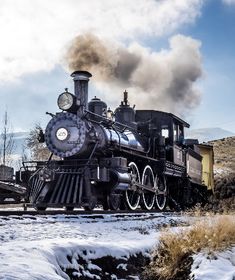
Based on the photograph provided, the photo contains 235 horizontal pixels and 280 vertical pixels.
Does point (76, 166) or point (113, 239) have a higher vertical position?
point (76, 166)

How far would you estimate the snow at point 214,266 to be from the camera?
5906 millimetres

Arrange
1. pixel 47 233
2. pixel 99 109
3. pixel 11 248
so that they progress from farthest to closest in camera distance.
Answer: pixel 99 109
pixel 47 233
pixel 11 248

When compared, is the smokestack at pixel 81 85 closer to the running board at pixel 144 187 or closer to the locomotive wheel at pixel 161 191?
the running board at pixel 144 187

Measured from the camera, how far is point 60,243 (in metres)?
5.77

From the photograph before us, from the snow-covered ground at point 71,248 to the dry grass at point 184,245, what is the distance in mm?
164

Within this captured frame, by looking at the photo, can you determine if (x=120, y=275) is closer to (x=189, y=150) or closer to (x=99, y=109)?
(x=99, y=109)

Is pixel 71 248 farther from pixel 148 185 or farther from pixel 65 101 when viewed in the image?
pixel 148 185

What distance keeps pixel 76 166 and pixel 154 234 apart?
5.64m

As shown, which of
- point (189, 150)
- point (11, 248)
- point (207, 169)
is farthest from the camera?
point (207, 169)

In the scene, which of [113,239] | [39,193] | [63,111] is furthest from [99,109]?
[113,239]

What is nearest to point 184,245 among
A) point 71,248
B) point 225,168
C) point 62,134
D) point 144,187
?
point 71,248

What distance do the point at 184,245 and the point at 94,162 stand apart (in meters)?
6.32

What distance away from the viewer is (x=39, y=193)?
13078mm

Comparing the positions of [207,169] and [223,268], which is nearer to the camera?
[223,268]
